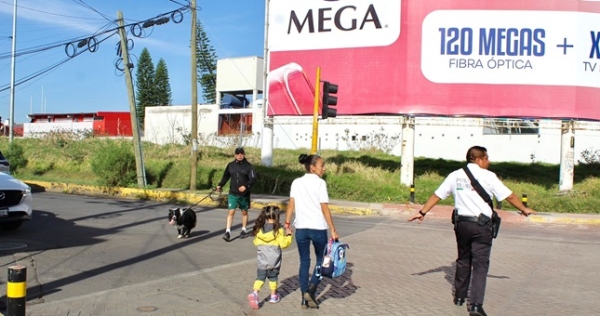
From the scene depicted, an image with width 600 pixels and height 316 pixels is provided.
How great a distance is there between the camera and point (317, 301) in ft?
22.0

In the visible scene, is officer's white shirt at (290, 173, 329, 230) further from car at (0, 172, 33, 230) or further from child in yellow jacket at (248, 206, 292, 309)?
car at (0, 172, 33, 230)

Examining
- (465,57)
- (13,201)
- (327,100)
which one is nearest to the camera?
(13,201)

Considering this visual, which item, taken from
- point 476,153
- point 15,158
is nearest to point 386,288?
point 476,153

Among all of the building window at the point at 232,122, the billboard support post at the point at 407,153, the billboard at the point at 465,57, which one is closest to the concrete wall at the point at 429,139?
the building window at the point at 232,122

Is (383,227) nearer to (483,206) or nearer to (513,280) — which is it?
(513,280)

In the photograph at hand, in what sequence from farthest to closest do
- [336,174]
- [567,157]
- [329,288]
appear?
[336,174] → [567,157] → [329,288]

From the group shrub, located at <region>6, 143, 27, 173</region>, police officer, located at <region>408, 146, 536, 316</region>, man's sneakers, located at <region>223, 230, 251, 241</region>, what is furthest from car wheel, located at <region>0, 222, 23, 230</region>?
shrub, located at <region>6, 143, 27, 173</region>

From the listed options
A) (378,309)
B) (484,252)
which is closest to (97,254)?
(378,309)

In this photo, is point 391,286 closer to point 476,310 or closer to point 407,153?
point 476,310

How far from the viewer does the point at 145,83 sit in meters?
72.4

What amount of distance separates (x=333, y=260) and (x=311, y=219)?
524 mm

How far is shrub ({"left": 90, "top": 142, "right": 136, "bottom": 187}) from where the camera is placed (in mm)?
21672

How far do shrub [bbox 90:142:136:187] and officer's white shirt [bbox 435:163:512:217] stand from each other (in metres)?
17.6

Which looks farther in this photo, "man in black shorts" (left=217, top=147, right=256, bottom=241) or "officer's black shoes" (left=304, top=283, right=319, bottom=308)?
"man in black shorts" (left=217, top=147, right=256, bottom=241)
